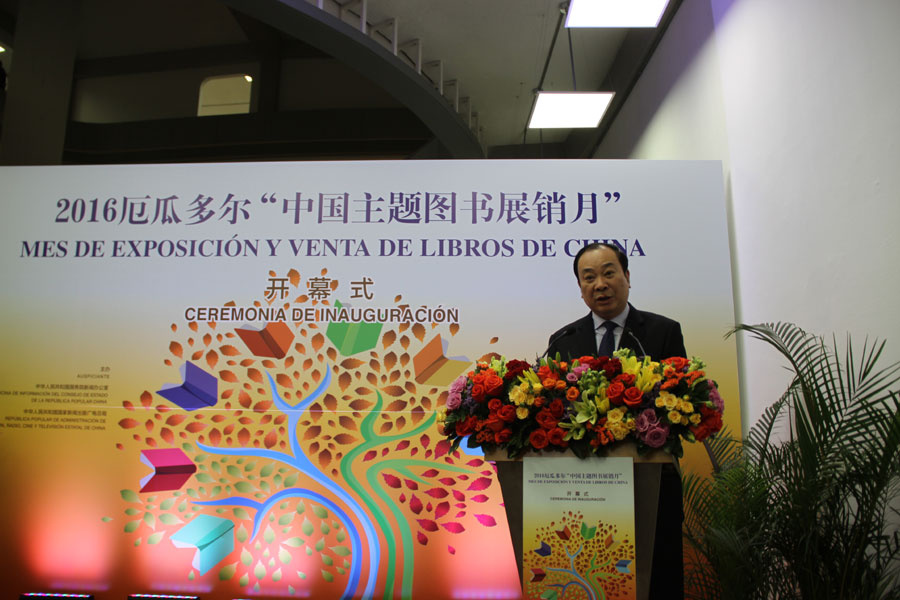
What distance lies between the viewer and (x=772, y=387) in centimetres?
346

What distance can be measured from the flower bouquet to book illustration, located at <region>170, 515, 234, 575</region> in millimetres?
2279

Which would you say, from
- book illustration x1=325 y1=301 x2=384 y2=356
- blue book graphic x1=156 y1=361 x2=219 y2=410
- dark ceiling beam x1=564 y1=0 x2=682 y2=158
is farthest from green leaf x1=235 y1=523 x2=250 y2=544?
dark ceiling beam x1=564 y1=0 x2=682 y2=158

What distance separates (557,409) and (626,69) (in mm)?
4969

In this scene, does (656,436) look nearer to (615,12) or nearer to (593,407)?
(593,407)

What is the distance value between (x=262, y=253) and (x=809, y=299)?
3.05 m

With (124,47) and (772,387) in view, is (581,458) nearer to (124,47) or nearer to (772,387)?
(772,387)

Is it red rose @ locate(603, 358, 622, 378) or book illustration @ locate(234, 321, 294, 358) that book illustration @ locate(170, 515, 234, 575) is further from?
red rose @ locate(603, 358, 622, 378)

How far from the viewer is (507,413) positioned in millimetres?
2131

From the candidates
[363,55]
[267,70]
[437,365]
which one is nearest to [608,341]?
[437,365]

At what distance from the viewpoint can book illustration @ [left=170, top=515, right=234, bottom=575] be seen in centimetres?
382

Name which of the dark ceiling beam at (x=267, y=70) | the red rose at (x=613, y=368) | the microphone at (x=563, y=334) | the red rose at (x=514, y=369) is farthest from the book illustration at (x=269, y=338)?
the dark ceiling beam at (x=267, y=70)

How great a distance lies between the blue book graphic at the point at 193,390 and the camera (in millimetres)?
3973

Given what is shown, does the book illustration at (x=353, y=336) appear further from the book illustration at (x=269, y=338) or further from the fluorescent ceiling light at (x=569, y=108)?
the fluorescent ceiling light at (x=569, y=108)

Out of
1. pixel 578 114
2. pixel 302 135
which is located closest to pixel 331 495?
pixel 578 114
